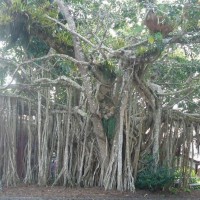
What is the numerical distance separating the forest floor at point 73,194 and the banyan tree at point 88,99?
33 centimetres

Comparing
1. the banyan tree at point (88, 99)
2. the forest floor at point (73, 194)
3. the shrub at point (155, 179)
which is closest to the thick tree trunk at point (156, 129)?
the banyan tree at point (88, 99)

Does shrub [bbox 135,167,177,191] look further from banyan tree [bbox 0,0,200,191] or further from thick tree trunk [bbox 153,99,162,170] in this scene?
thick tree trunk [bbox 153,99,162,170]

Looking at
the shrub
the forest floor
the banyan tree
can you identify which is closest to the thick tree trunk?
the banyan tree

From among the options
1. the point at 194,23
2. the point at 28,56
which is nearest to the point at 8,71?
the point at 28,56

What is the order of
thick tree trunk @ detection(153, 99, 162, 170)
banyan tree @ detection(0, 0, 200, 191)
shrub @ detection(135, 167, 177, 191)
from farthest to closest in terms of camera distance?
thick tree trunk @ detection(153, 99, 162, 170) → shrub @ detection(135, 167, 177, 191) → banyan tree @ detection(0, 0, 200, 191)

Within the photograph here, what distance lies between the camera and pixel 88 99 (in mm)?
7707

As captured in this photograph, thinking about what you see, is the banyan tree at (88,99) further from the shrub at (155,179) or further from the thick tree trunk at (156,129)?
the shrub at (155,179)

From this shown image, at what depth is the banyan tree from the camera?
7.42m

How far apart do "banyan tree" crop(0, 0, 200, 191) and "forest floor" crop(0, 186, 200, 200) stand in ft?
1.07

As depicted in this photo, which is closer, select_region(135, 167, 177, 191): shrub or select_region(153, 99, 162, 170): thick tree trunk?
select_region(135, 167, 177, 191): shrub

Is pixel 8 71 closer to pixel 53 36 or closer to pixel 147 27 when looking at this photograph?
pixel 53 36

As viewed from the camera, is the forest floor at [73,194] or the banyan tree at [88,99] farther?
the banyan tree at [88,99]

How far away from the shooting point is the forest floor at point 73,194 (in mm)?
6764

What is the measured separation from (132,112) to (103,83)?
1013 millimetres
